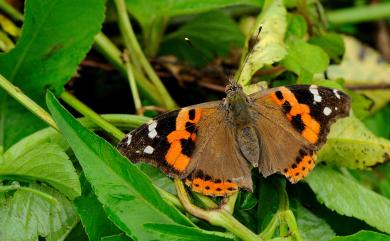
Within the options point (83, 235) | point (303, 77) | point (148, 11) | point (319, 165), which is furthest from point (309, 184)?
point (148, 11)

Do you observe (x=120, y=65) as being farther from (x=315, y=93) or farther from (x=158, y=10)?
(x=315, y=93)

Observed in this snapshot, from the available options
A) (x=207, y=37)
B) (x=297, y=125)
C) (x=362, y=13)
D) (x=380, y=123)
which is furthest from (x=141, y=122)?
(x=362, y=13)

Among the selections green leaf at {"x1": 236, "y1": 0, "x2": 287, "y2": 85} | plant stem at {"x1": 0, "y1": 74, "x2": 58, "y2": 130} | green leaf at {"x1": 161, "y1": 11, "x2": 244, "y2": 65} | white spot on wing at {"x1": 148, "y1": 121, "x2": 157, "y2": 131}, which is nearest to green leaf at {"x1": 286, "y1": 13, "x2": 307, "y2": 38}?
green leaf at {"x1": 236, "y1": 0, "x2": 287, "y2": 85}

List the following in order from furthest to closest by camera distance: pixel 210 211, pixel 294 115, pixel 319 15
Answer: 1. pixel 319 15
2. pixel 294 115
3. pixel 210 211

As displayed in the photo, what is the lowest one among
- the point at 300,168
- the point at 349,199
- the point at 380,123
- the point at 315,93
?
the point at 380,123

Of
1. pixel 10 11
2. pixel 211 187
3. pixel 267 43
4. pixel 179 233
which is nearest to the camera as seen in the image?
pixel 179 233

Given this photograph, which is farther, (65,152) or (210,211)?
(65,152)

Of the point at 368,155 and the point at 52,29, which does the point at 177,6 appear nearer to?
the point at 52,29
